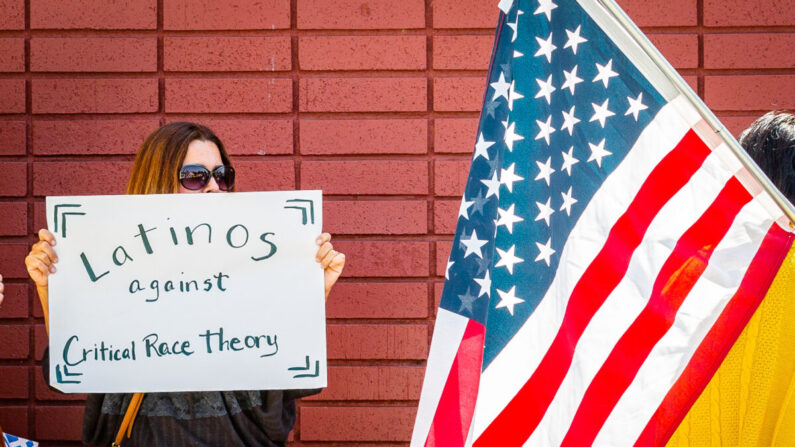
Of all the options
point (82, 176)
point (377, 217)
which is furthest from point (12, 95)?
point (377, 217)

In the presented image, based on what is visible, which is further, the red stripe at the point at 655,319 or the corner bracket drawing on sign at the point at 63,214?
the corner bracket drawing on sign at the point at 63,214

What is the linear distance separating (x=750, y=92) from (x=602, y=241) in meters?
2.99

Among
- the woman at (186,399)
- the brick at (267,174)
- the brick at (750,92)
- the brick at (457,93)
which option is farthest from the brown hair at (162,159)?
the brick at (750,92)

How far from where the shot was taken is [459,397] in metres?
2.19

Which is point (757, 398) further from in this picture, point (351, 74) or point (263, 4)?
point (263, 4)

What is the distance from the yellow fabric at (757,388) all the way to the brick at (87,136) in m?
3.37

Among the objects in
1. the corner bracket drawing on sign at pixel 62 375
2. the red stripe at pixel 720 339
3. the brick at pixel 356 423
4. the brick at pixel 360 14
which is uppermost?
the brick at pixel 360 14

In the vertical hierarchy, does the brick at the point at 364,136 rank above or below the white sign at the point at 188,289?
above

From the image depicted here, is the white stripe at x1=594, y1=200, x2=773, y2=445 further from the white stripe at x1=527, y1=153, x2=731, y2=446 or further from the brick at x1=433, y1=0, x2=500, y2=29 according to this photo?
the brick at x1=433, y1=0, x2=500, y2=29

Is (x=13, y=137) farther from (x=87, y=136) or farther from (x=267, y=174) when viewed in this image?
(x=267, y=174)

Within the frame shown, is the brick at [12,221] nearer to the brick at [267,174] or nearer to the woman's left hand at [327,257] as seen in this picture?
the brick at [267,174]

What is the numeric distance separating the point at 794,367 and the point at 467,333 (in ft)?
2.52

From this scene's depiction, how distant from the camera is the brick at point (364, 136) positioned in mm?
4492

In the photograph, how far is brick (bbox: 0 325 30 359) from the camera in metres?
4.50
